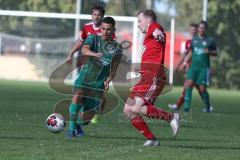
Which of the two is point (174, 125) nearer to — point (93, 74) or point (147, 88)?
point (147, 88)

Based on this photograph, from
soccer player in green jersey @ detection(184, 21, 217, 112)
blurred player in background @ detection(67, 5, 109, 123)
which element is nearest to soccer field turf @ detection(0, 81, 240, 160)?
blurred player in background @ detection(67, 5, 109, 123)

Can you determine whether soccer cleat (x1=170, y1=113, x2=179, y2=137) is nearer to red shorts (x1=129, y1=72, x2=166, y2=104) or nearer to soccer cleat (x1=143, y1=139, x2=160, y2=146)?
soccer cleat (x1=143, y1=139, x2=160, y2=146)

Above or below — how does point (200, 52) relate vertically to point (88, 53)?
above

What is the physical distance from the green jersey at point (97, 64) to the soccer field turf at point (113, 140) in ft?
2.65

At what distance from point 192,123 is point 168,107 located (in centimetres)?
473

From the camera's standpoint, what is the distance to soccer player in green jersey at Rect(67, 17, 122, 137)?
435 inches

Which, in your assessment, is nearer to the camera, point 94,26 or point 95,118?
point 94,26

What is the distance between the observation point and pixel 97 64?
1146 cm

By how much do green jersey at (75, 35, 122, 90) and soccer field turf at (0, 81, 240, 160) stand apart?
81 cm

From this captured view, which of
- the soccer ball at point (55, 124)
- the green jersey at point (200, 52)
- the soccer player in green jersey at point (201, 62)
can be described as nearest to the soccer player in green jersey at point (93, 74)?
the soccer ball at point (55, 124)

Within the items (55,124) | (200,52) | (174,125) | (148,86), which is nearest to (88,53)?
(55,124)

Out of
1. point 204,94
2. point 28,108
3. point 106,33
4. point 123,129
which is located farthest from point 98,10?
point 204,94

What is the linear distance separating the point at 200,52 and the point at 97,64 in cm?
782

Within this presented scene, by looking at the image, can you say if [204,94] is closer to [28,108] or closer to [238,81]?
[28,108]
